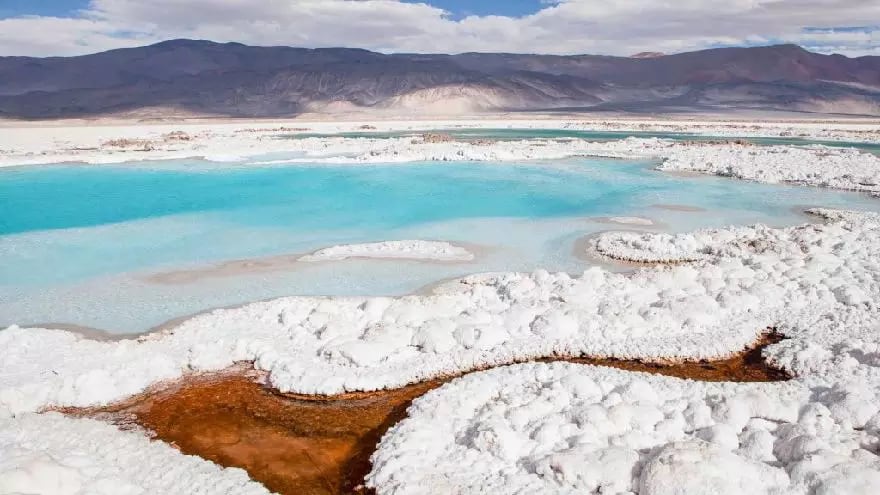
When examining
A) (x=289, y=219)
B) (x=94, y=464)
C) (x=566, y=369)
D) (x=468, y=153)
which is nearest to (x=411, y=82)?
(x=468, y=153)

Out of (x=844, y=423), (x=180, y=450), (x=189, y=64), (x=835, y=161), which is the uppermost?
(x=189, y=64)

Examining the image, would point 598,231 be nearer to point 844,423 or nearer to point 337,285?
point 337,285

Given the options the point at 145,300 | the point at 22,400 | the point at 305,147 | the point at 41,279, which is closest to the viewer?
the point at 22,400

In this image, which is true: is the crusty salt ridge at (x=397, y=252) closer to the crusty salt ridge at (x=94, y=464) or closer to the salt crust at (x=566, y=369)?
the salt crust at (x=566, y=369)

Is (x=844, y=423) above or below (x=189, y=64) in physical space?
below

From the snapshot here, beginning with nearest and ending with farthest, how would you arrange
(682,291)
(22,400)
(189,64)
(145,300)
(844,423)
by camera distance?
1. (844,423)
2. (22,400)
3. (682,291)
4. (145,300)
5. (189,64)

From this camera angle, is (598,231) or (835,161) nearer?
(598,231)

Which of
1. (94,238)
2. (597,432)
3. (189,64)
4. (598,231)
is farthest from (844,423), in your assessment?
(189,64)

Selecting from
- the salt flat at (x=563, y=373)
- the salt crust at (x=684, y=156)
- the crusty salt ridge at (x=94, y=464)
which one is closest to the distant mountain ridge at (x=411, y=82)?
the salt crust at (x=684, y=156)
